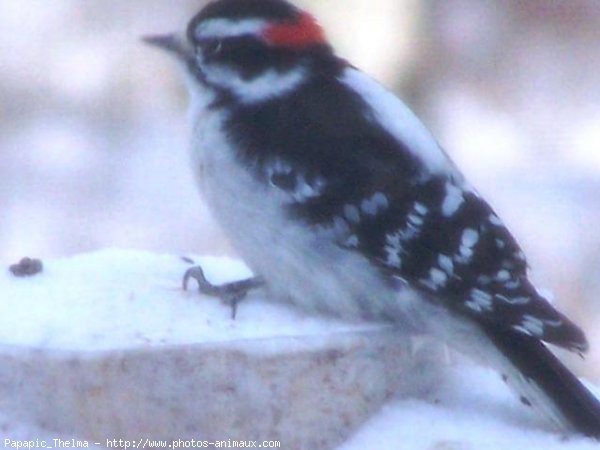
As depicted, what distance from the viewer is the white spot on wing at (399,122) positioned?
2988 mm

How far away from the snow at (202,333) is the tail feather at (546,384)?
Answer: 3 centimetres

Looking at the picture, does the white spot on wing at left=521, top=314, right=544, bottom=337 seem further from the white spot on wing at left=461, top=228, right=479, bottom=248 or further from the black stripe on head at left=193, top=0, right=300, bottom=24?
the black stripe on head at left=193, top=0, right=300, bottom=24

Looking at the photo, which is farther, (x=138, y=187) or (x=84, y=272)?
(x=138, y=187)

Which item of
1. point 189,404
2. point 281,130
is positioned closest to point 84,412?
point 189,404

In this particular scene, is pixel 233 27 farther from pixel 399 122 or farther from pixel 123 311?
pixel 123 311

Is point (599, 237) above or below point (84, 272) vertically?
below

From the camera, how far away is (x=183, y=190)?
5.52 meters

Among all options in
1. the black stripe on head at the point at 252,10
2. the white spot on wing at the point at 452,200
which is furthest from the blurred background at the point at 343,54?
the white spot on wing at the point at 452,200

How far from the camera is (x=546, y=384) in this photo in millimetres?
2797

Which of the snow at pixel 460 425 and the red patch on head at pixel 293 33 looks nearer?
the snow at pixel 460 425

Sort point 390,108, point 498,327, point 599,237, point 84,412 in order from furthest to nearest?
point 599,237
point 390,108
point 498,327
point 84,412

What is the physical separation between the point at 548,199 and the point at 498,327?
266 centimetres

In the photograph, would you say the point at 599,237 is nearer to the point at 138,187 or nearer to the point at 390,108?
Result: the point at 138,187

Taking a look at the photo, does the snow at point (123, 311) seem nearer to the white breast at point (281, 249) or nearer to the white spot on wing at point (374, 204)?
the white breast at point (281, 249)
